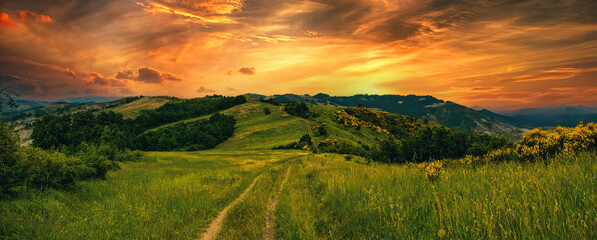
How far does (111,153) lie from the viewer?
37.4 m

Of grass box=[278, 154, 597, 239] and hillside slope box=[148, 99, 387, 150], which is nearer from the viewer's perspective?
grass box=[278, 154, 597, 239]

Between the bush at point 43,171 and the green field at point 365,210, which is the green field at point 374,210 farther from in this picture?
the bush at point 43,171

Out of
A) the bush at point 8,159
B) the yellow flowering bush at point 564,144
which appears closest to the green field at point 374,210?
the bush at point 8,159

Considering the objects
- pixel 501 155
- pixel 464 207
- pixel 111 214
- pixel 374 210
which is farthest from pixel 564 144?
pixel 111 214

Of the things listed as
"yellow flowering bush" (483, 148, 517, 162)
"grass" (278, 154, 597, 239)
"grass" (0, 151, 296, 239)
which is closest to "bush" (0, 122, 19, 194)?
"grass" (0, 151, 296, 239)

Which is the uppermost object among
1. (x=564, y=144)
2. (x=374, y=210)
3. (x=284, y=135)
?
(x=564, y=144)

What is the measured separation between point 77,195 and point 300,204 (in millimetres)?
13880

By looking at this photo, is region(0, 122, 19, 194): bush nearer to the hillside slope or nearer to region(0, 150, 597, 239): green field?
region(0, 150, 597, 239): green field

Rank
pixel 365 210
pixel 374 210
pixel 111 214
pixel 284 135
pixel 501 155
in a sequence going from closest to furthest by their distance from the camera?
pixel 374 210 < pixel 365 210 < pixel 111 214 < pixel 501 155 < pixel 284 135

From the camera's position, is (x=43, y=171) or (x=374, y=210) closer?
(x=374, y=210)

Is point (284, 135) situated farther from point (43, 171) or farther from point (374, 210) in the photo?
point (374, 210)

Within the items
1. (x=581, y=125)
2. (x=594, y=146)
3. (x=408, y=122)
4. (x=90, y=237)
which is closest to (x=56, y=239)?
(x=90, y=237)

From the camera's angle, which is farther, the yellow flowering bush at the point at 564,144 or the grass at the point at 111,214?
the yellow flowering bush at the point at 564,144

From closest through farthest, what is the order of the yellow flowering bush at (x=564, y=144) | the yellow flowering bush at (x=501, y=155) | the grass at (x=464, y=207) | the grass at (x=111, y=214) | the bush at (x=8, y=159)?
the grass at (x=464, y=207) → the grass at (x=111, y=214) → the yellow flowering bush at (x=564, y=144) → the yellow flowering bush at (x=501, y=155) → the bush at (x=8, y=159)
